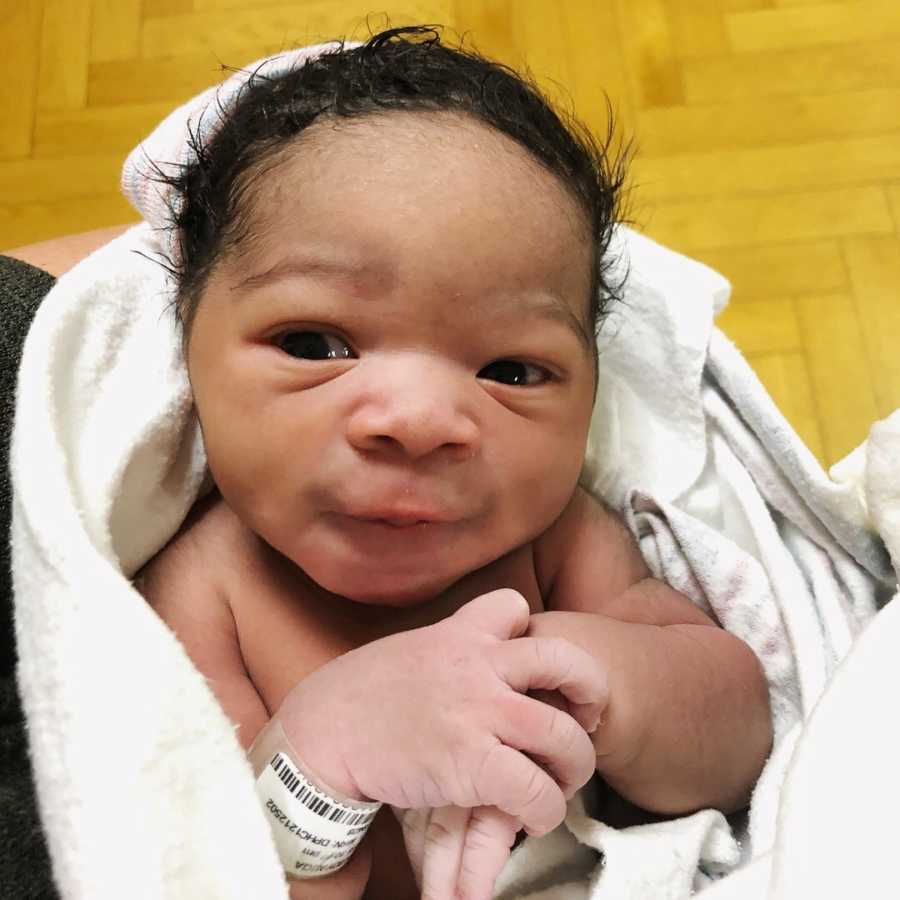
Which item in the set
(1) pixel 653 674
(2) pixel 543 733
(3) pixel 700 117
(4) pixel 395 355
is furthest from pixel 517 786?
(3) pixel 700 117

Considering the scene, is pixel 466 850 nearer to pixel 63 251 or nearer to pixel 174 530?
pixel 174 530

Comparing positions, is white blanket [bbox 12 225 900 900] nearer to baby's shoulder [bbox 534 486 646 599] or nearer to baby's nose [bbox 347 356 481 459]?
baby's shoulder [bbox 534 486 646 599]

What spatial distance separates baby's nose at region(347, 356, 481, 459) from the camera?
596 mm

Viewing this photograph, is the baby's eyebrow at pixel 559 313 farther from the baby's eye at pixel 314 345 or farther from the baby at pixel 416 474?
the baby's eye at pixel 314 345

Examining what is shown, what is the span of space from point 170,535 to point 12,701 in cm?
16

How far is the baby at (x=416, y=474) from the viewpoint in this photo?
55 centimetres

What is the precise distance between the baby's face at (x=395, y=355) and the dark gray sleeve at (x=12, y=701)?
0.51 ft

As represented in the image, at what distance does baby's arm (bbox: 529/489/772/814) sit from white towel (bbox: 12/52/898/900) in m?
0.02

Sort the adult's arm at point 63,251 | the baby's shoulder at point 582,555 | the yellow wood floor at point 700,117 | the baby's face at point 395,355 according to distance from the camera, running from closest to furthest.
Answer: the baby's face at point 395,355 → the baby's shoulder at point 582,555 → the adult's arm at point 63,251 → the yellow wood floor at point 700,117

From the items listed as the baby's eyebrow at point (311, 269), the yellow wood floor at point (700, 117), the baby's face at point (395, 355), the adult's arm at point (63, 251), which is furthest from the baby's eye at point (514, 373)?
the yellow wood floor at point (700, 117)

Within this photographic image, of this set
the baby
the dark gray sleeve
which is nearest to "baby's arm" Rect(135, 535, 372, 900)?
the baby

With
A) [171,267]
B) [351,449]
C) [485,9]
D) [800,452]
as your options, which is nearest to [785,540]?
[800,452]

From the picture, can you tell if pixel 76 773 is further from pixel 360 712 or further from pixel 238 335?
pixel 238 335

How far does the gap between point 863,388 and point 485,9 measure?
764mm
